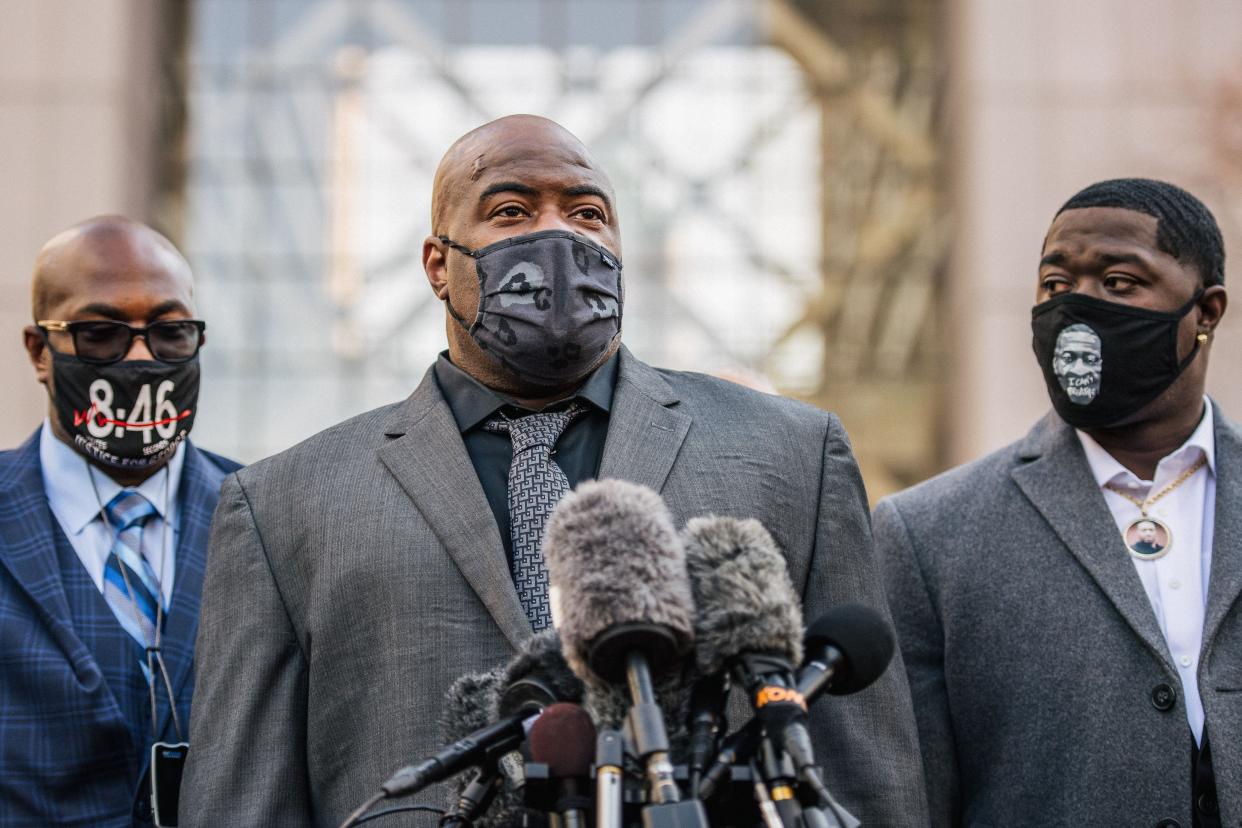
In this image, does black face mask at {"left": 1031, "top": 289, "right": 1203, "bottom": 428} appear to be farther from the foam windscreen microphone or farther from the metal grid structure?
the metal grid structure

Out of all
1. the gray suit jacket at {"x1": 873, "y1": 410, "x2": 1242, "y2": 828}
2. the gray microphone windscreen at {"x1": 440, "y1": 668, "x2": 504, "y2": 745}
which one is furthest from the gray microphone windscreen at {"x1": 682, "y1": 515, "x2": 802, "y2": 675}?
the gray suit jacket at {"x1": 873, "y1": 410, "x2": 1242, "y2": 828}

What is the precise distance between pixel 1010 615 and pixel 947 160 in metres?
13.6

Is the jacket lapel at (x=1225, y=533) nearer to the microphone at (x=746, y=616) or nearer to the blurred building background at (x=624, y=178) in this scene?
the microphone at (x=746, y=616)

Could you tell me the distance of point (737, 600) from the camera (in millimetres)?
2277

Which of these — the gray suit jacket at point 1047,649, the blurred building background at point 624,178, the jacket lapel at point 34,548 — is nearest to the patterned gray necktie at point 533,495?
the gray suit jacket at point 1047,649

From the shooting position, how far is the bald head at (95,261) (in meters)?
4.44

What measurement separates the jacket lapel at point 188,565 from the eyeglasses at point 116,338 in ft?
1.14

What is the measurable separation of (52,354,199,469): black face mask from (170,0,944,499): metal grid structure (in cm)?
1277

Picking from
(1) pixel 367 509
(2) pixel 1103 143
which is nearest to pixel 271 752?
(1) pixel 367 509

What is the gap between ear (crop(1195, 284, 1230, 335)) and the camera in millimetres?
4062

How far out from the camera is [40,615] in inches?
160

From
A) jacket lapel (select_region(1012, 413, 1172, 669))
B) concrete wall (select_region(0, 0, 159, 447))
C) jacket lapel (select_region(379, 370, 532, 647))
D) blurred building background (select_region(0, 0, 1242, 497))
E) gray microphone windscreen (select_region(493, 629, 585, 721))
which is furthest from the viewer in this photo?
blurred building background (select_region(0, 0, 1242, 497))

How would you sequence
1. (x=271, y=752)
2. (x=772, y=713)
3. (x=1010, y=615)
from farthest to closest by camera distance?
1. (x=1010, y=615)
2. (x=271, y=752)
3. (x=772, y=713)

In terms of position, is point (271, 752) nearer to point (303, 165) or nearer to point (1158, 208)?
point (1158, 208)
